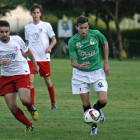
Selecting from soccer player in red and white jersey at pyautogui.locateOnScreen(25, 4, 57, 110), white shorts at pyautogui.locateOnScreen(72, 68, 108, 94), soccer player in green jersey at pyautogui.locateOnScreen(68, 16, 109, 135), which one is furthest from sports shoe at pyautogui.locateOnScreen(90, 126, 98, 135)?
soccer player in red and white jersey at pyautogui.locateOnScreen(25, 4, 57, 110)

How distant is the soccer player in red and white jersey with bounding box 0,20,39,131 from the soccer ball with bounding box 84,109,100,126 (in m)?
0.92

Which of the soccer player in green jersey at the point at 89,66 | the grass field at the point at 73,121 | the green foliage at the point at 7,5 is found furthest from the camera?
the green foliage at the point at 7,5

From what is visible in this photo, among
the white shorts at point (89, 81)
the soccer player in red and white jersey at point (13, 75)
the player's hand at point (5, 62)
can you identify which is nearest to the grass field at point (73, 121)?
the soccer player in red and white jersey at point (13, 75)

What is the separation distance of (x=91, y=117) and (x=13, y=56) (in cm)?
156

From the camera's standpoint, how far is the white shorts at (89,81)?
231 inches

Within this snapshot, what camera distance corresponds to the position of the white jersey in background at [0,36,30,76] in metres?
5.71

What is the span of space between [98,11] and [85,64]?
23.5 m

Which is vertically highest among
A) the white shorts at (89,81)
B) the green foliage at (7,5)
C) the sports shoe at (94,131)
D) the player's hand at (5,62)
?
the green foliage at (7,5)

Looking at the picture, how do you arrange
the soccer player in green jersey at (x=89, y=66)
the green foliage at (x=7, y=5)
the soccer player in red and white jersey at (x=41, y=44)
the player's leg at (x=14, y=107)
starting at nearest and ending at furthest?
the player's leg at (x=14, y=107) → the soccer player in green jersey at (x=89, y=66) → the soccer player in red and white jersey at (x=41, y=44) → the green foliage at (x=7, y=5)

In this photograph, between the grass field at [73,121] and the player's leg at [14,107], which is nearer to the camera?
the grass field at [73,121]

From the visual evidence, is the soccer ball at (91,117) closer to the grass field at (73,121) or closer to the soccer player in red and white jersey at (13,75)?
the grass field at (73,121)

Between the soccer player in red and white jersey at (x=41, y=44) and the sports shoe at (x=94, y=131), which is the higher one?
the soccer player in red and white jersey at (x=41, y=44)

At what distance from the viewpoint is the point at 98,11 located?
28672mm

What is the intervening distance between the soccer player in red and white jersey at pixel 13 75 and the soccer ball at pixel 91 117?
36.4 inches
